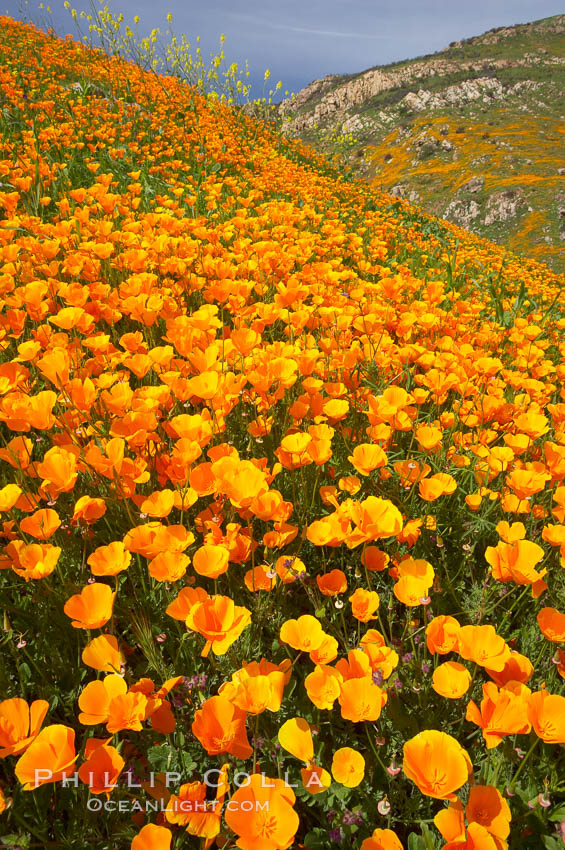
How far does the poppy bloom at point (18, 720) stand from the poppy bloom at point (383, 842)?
715 mm

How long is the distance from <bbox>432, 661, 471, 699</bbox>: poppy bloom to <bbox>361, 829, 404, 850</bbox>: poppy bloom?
1.01 ft

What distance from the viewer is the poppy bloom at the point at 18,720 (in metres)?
0.96

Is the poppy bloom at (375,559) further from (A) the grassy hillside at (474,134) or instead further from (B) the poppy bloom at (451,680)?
(A) the grassy hillside at (474,134)

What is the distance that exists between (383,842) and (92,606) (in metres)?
0.84

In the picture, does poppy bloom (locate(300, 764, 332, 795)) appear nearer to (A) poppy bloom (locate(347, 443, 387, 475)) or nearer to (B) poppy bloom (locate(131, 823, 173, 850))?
(B) poppy bloom (locate(131, 823, 173, 850))

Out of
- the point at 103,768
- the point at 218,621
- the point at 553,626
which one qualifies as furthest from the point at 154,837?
the point at 553,626

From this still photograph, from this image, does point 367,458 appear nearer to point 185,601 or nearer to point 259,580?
point 259,580

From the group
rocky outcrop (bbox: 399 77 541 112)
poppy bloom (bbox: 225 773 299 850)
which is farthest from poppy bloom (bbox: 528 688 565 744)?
rocky outcrop (bbox: 399 77 541 112)

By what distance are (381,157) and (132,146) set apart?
1690 inches

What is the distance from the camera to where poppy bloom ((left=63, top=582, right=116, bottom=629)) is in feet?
3.76

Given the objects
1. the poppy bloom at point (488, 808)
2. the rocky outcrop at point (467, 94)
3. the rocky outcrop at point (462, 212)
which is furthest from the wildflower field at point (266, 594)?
the rocky outcrop at point (467, 94)

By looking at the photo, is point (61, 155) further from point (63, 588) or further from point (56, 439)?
point (63, 588)

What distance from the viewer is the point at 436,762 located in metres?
0.98

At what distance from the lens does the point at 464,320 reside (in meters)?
3.29
